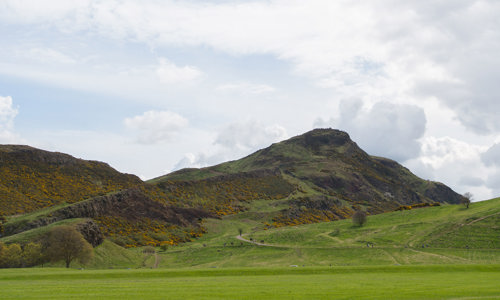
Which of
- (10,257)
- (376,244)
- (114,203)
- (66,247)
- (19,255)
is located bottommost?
(376,244)

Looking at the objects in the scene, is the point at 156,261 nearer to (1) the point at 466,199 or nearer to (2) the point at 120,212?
(2) the point at 120,212

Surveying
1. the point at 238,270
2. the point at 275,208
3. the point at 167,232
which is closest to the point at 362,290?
the point at 238,270

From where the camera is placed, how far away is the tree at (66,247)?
244ft

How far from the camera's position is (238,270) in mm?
57094

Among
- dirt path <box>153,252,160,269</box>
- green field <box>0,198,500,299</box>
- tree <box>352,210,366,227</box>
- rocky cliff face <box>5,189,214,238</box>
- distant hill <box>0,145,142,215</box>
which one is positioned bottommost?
dirt path <box>153,252,160,269</box>

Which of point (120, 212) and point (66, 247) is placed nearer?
point (66, 247)

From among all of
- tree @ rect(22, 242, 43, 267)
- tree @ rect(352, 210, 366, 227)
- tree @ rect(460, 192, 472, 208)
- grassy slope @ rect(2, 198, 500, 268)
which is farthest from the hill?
tree @ rect(460, 192, 472, 208)

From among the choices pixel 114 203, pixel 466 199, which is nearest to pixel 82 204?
pixel 114 203

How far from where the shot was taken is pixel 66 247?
74.8 m

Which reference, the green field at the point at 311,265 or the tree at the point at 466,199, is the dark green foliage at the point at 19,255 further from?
the tree at the point at 466,199

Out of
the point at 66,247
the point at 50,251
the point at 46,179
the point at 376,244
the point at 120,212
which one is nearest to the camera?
the point at 50,251

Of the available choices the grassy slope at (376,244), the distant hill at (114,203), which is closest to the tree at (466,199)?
the grassy slope at (376,244)

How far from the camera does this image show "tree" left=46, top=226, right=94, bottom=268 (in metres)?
74.5

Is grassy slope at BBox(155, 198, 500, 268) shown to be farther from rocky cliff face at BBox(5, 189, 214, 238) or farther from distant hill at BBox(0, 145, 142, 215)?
distant hill at BBox(0, 145, 142, 215)
